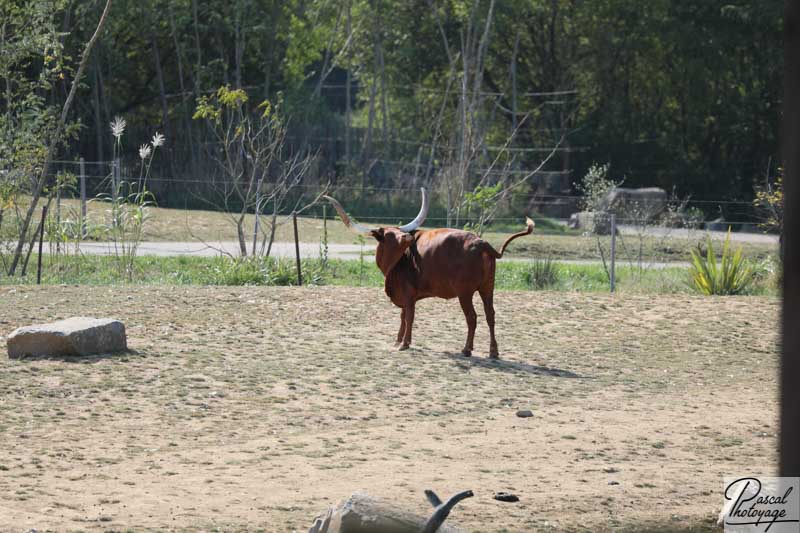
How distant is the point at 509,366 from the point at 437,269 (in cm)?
113

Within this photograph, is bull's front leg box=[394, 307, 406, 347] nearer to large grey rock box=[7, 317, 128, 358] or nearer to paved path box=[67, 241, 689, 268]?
large grey rock box=[7, 317, 128, 358]

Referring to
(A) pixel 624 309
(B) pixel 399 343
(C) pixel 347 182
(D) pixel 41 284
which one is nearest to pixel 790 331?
(B) pixel 399 343

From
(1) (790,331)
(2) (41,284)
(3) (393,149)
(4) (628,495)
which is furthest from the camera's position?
(3) (393,149)

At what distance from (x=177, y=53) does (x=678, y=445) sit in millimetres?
23833

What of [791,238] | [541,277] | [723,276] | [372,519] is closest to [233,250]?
[541,277]

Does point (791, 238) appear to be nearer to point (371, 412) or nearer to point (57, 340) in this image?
point (371, 412)

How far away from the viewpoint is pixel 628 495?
659 centimetres

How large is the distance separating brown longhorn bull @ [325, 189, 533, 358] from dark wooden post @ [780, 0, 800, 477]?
7.84 metres

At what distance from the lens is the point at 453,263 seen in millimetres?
10688

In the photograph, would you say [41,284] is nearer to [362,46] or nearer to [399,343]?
[399,343]

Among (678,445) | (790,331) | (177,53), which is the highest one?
(177,53)

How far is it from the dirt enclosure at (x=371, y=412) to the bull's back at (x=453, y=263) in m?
0.66

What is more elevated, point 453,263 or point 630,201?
point 630,201

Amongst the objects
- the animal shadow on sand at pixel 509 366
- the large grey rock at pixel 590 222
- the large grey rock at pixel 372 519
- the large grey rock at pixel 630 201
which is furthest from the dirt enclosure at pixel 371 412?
the large grey rock at pixel 630 201
